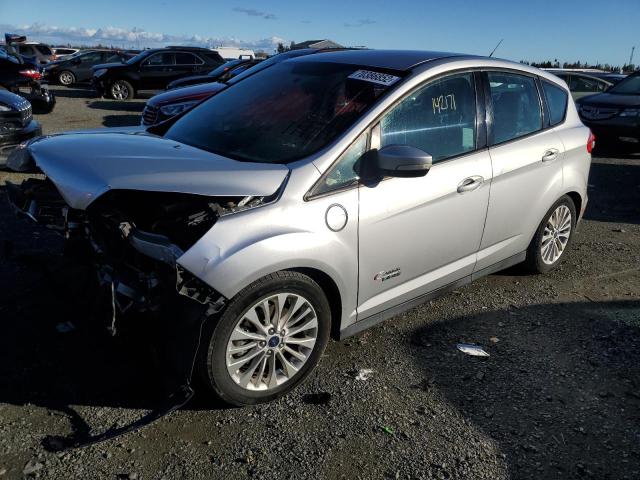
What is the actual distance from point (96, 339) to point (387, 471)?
2.01 metres

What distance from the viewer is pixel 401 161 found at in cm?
309

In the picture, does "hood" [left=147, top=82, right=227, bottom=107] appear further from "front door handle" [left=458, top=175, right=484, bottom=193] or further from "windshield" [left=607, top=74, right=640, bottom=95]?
"windshield" [left=607, top=74, right=640, bottom=95]

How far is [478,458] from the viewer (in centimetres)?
276

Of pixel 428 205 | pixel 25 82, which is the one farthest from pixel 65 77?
pixel 428 205

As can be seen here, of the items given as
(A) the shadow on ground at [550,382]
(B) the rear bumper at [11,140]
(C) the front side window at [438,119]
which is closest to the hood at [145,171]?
(C) the front side window at [438,119]

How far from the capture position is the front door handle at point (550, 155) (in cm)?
436

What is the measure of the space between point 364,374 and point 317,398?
38 cm

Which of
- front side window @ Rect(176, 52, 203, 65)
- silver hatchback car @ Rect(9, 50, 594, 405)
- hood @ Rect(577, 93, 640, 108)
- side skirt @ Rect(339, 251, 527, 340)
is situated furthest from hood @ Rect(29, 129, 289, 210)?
front side window @ Rect(176, 52, 203, 65)

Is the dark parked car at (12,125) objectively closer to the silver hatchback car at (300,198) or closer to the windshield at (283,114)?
the silver hatchback car at (300,198)

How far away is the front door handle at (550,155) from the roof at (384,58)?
104cm

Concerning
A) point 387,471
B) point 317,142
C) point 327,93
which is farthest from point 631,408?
point 327,93

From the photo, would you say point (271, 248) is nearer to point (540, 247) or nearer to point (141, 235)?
point (141, 235)

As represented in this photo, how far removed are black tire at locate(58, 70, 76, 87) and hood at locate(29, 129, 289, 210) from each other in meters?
22.5

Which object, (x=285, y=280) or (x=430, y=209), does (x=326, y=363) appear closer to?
(x=285, y=280)
